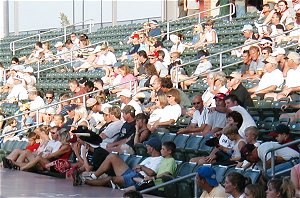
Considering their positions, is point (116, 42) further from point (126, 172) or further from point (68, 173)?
point (126, 172)

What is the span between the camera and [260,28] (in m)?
19.1

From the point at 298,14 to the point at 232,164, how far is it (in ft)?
22.3

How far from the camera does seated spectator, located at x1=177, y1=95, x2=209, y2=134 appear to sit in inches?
566

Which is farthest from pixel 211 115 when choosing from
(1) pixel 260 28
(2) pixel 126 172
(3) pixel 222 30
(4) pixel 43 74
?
(4) pixel 43 74

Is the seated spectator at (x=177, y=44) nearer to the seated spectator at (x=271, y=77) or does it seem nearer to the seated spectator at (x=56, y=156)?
the seated spectator at (x=56, y=156)

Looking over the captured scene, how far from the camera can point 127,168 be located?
13328 millimetres

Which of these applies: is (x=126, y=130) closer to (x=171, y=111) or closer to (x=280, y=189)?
(x=171, y=111)

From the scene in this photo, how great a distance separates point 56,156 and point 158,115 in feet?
6.03

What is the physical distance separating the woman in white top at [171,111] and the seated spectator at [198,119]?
0.52 m

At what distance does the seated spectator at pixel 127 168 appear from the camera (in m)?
13.0

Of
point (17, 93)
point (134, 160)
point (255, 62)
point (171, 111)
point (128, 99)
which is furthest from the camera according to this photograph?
point (17, 93)

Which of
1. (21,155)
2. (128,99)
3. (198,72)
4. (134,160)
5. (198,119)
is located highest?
(198,72)

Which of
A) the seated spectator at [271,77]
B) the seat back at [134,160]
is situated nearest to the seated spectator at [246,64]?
the seated spectator at [271,77]

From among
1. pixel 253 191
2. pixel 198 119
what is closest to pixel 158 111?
pixel 198 119
